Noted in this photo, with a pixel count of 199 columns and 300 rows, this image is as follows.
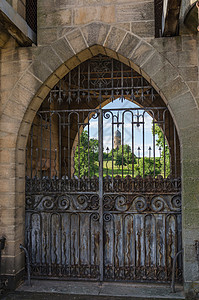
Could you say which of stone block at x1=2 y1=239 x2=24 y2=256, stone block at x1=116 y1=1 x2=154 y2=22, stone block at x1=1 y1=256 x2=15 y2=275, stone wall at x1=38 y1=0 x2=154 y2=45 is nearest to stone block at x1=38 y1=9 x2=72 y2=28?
stone wall at x1=38 y1=0 x2=154 y2=45

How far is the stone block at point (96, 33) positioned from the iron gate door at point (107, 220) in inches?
40.0

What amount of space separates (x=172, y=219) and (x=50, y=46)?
320 cm

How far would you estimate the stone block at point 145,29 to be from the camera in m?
4.58

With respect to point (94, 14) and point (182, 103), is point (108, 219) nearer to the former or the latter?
point (182, 103)

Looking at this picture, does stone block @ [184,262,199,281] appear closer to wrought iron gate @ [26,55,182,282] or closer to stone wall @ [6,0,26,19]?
wrought iron gate @ [26,55,182,282]

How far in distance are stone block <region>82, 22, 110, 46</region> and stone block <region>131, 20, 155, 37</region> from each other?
0.43 m

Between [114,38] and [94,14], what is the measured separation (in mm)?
497

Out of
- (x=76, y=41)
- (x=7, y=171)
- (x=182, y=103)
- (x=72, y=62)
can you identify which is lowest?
(x=7, y=171)

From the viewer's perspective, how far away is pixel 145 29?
15.1 feet

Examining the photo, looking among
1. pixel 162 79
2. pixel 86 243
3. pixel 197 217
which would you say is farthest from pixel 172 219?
pixel 162 79

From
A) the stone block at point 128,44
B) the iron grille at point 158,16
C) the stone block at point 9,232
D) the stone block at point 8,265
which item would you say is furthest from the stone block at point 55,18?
the stone block at point 8,265

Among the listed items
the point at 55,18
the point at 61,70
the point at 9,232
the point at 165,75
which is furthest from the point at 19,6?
the point at 9,232

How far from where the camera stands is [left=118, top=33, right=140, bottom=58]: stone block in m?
4.60

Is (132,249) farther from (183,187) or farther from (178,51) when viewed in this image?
(178,51)
